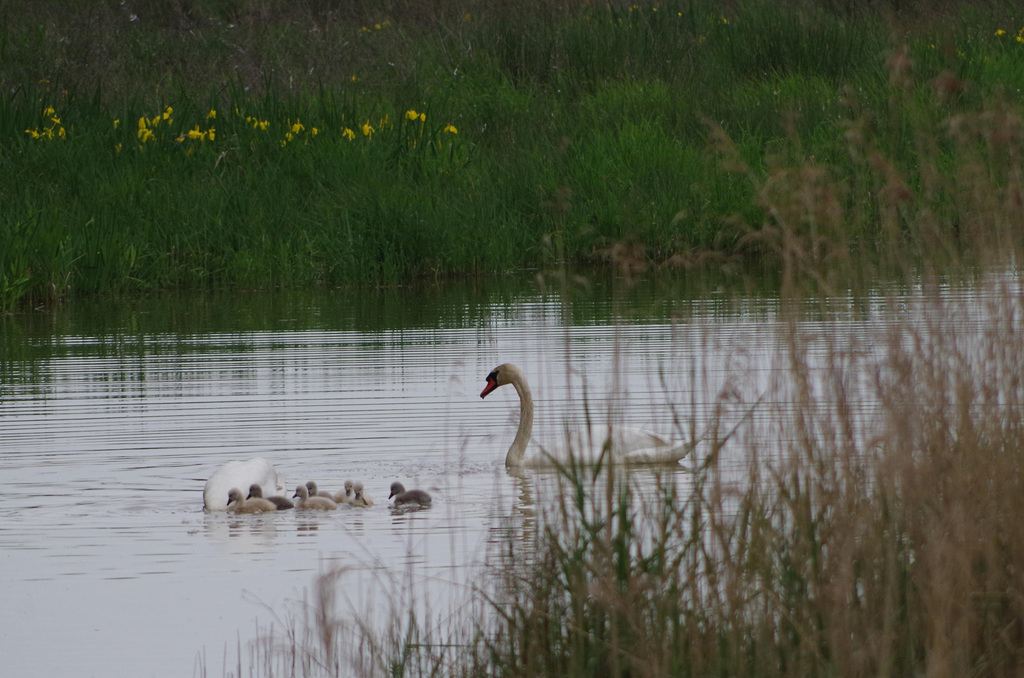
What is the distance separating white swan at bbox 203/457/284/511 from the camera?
7.41 m

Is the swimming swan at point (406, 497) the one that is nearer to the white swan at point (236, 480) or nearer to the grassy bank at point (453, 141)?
the white swan at point (236, 480)

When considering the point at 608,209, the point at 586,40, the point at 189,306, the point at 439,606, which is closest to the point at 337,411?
the point at 439,606

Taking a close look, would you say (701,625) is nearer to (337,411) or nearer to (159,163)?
(337,411)

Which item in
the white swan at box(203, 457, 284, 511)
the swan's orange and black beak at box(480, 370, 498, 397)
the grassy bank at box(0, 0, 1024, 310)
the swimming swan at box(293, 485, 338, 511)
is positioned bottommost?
the swimming swan at box(293, 485, 338, 511)

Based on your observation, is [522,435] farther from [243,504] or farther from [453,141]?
[453,141]

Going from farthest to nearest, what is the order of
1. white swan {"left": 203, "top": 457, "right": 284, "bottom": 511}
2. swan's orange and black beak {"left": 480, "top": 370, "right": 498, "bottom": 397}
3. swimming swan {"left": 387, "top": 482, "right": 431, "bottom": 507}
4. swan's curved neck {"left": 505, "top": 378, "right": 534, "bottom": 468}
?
swan's orange and black beak {"left": 480, "top": 370, "right": 498, "bottom": 397}
swan's curved neck {"left": 505, "top": 378, "right": 534, "bottom": 468}
white swan {"left": 203, "top": 457, "right": 284, "bottom": 511}
swimming swan {"left": 387, "top": 482, "right": 431, "bottom": 507}

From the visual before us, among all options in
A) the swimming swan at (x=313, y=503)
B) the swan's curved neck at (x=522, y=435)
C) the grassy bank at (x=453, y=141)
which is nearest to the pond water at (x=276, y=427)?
the swimming swan at (x=313, y=503)

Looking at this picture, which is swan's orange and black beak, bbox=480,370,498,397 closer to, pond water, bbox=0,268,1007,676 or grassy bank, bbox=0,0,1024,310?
pond water, bbox=0,268,1007,676

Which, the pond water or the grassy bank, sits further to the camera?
the grassy bank

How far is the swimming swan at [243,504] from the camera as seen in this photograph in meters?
7.32

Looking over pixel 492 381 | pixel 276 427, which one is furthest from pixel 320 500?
pixel 276 427

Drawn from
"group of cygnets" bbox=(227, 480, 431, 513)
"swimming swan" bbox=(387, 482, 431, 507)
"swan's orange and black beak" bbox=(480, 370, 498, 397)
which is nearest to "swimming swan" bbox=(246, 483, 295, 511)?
"group of cygnets" bbox=(227, 480, 431, 513)

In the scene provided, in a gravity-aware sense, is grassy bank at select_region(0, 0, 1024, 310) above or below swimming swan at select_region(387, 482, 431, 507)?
above

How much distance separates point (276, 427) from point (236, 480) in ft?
6.04
